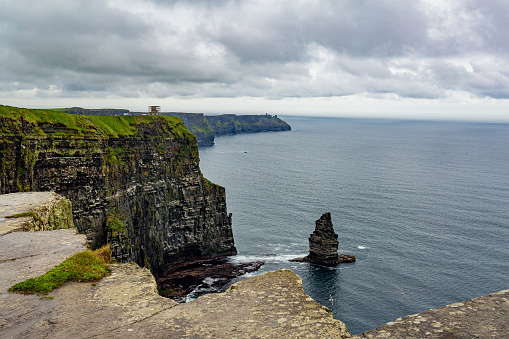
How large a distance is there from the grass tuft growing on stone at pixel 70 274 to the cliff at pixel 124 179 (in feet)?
106

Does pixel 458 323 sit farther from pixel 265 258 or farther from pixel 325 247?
pixel 265 258

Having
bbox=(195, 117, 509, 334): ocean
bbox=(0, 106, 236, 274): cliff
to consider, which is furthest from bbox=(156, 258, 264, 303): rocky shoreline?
bbox=(195, 117, 509, 334): ocean

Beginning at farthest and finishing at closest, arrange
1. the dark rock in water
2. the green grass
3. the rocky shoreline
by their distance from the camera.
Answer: the dark rock in water, the rocky shoreline, the green grass

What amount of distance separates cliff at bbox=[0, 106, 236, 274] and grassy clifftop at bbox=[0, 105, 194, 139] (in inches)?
4.4

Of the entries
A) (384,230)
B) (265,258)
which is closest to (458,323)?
(265,258)

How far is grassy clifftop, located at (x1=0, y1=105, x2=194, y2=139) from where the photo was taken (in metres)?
41.1

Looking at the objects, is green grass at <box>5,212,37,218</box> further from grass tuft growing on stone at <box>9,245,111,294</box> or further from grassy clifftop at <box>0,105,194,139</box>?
grassy clifftop at <box>0,105,194,139</box>

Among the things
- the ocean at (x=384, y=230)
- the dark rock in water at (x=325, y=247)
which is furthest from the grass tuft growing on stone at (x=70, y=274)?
the dark rock in water at (x=325, y=247)

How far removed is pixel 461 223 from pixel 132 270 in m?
92.0

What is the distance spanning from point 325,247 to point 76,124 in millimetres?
48022

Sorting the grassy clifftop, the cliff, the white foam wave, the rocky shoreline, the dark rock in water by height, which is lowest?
the rocky shoreline

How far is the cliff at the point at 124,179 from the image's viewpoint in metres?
41.8

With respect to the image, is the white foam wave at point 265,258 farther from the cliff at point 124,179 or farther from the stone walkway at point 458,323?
the stone walkway at point 458,323

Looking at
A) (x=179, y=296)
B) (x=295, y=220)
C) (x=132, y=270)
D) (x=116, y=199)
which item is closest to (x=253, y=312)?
(x=132, y=270)
